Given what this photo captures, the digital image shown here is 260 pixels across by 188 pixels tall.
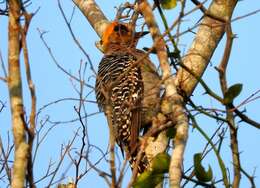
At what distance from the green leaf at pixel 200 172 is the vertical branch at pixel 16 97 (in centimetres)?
107

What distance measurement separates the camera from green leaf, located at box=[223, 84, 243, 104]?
11.4 ft

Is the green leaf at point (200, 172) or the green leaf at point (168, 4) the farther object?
the green leaf at point (168, 4)

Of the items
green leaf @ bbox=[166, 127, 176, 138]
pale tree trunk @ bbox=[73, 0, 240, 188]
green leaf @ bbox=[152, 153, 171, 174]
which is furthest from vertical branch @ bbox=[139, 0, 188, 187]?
green leaf @ bbox=[152, 153, 171, 174]

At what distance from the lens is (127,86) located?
6914 millimetres

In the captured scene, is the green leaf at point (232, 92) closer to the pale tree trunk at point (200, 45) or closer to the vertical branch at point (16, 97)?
the pale tree trunk at point (200, 45)

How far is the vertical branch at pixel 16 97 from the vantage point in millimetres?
3039

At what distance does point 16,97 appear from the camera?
10.3ft

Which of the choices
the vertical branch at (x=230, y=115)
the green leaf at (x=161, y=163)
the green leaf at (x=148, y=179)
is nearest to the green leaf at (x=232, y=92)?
the vertical branch at (x=230, y=115)

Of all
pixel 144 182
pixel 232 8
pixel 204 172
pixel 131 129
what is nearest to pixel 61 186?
pixel 144 182

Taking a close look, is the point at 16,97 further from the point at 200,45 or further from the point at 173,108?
the point at 200,45

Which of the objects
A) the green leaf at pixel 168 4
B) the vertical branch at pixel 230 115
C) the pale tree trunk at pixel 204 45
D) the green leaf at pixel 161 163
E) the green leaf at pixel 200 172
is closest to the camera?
the vertical branch at pixel 230 115

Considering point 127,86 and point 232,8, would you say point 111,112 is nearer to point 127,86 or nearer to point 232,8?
point 232,8

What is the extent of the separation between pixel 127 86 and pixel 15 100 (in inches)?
150

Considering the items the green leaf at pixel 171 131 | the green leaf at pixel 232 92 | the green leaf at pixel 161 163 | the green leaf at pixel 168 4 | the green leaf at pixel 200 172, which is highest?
the green leaf at pixel 168 4
